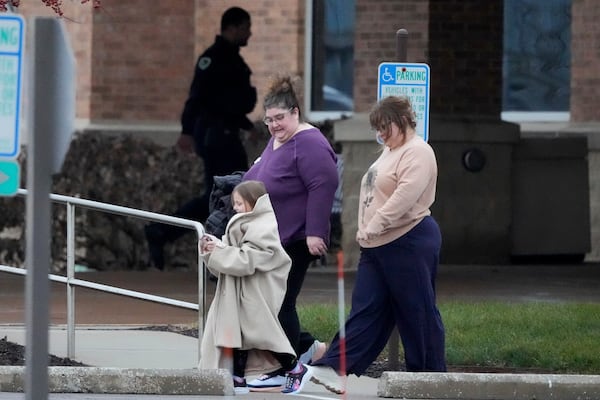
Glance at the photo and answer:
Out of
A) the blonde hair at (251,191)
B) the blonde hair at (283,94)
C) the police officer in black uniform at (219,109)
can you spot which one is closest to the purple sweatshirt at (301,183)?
the blonde hair at (283,94)

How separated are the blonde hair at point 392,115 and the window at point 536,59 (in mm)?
10294

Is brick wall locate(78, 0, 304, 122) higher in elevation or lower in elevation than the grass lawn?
higher

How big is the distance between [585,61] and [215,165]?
532cm

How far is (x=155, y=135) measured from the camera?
1788 centimetres

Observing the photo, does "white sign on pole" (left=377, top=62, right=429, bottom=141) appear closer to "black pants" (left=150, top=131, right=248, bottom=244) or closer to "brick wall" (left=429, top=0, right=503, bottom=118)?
"black pants" (left=150, top=131, right=248, bottom=244)

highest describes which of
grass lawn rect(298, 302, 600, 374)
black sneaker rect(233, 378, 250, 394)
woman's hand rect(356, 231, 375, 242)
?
woman's hand rect(356, 231, 375, 242)

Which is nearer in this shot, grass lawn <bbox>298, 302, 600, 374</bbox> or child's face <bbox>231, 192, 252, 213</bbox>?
child's face <bbox>231, 192, 252, 213</bbox>

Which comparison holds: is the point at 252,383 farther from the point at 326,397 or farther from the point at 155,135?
the point at 155,135

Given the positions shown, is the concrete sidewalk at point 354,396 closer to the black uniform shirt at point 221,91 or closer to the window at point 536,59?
the black uniform shirt at point 221,91

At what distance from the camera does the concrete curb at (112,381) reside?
8250 mm

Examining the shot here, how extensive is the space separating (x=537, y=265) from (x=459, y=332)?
5.53 metres

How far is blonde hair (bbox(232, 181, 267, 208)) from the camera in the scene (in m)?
8.08

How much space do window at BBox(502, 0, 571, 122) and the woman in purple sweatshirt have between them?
10189mm

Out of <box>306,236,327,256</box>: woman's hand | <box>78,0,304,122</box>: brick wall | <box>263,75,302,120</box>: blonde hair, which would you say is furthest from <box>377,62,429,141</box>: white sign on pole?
<box>78,0,304,122</box>: brick wall
